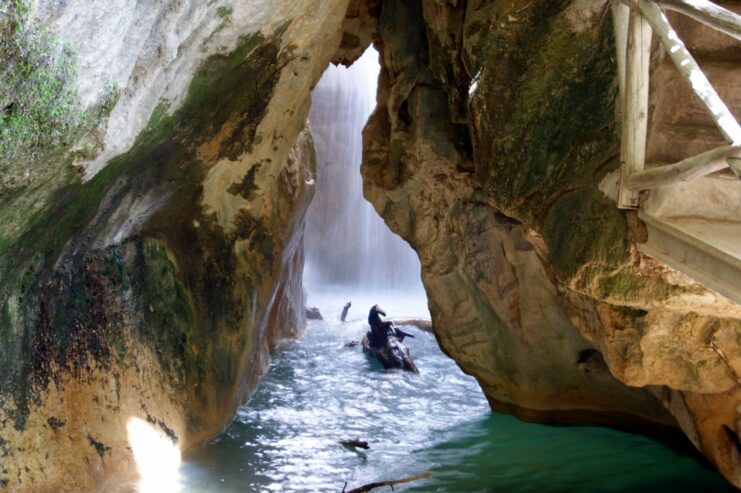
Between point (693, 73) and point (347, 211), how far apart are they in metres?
21.4

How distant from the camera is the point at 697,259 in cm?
305

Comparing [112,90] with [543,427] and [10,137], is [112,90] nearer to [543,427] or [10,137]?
[10,137]

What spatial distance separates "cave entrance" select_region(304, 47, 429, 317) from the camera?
23.0m

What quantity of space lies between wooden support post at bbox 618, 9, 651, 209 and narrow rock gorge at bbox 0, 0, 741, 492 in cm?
40

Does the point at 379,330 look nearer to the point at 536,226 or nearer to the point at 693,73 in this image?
the point at 536,226

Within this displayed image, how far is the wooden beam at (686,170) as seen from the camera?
2609 mm

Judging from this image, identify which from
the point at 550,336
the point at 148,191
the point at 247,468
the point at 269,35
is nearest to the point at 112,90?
the point at 269,35

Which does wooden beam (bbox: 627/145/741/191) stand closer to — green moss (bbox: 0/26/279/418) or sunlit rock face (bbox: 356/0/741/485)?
sunlit rock face (bbox: 356/0/741/485)

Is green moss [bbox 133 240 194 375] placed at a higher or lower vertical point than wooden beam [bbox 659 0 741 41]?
lower

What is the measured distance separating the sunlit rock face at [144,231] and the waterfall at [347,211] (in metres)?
15.1

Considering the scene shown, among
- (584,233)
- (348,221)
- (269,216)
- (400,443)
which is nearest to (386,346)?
(400,443)

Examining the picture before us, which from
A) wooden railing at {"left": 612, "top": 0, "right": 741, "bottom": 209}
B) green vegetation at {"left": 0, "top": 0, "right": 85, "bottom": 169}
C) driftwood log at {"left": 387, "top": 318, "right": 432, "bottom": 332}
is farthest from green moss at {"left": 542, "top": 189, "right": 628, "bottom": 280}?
driftwood log at {"left": 387, "top": 318, "right": 432, "bottom": 332}

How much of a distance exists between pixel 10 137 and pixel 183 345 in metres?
3.71

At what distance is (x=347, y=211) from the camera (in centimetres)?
2405
